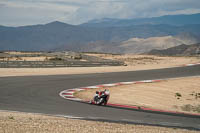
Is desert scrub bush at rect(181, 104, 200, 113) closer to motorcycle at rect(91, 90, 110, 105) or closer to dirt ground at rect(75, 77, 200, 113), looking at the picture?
dirt ground at rect(75, 77, 200, 113)

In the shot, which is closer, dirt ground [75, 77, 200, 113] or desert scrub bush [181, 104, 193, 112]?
desert scrub bush [181, 104, 193, 112]

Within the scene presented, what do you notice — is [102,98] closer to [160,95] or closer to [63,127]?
[63,127]

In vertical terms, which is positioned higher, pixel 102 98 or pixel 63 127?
pixel 102 98

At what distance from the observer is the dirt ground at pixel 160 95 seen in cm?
1627

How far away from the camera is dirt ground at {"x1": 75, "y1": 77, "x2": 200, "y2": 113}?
16266 millimetres

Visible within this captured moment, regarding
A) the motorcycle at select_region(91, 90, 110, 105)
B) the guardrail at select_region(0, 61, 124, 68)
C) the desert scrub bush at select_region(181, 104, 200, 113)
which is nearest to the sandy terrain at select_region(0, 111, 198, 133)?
the motorcycle at select_region(91, 90, 110, 105)

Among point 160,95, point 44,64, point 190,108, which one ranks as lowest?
point 190,108

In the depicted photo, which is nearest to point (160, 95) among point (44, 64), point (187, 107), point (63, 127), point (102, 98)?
point (187, 107)

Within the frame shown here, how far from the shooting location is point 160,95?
753 inches

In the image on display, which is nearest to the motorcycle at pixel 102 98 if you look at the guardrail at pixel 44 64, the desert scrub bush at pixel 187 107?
the desert scrub bush at pixel 187 107

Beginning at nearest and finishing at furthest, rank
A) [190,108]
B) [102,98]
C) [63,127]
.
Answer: [63,127]
[102,98]
[190,108]

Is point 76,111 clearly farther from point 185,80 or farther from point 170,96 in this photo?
point 185,80

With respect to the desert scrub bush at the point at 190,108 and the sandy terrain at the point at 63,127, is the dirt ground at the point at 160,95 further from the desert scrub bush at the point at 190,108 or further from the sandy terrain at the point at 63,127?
the sandy terrain at the point at 63,127

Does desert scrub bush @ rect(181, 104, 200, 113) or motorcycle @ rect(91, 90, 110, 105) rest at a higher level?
motorcycle @ rect(91, 90, 110, 105)
